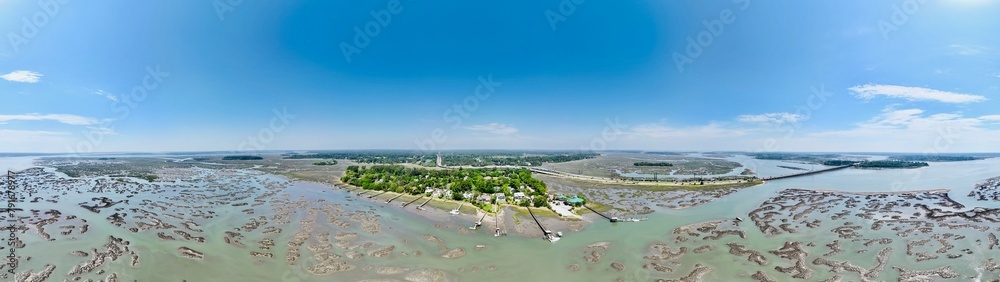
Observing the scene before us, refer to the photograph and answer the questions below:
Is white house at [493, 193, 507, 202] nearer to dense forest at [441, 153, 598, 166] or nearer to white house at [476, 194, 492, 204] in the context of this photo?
white house at [476, 194, 492, 204]

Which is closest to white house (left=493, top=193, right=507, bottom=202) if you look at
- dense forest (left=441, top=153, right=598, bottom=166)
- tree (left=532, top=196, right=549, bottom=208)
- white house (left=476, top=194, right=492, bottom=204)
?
white house (left=476, top=194, right=492, bottom=204)

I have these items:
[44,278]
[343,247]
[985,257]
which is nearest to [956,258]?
[985,257]

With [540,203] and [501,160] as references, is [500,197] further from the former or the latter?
[501,160]

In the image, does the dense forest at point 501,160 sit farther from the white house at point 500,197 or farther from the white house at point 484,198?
the white house at point 500,197

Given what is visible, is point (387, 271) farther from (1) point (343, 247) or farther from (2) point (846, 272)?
(2) point (846, 272)

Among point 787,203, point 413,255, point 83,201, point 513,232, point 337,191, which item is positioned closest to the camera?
point 413,255

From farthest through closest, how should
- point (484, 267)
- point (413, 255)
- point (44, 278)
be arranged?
point (413, 255)
point (484, 267)
point (44, 278)

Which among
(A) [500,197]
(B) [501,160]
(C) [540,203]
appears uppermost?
(B) [501,160]

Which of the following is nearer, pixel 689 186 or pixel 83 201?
pixel 83 201

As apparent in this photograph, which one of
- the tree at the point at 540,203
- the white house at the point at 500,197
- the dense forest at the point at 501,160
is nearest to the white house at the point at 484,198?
the white house at the point at 500,197

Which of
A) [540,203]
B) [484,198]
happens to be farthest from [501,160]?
[540,203]
